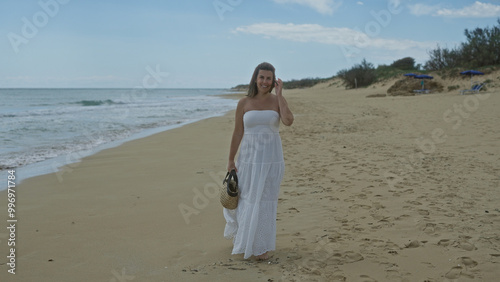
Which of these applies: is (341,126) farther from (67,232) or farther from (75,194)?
(67,232)

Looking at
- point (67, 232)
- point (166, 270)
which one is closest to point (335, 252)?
point (166, 270)

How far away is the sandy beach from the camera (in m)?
3.23

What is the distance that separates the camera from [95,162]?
802 cm

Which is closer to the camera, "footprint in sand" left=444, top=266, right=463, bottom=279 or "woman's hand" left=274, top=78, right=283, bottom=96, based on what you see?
"footprint in sand" left=444, top=266, right=463, bottom=279

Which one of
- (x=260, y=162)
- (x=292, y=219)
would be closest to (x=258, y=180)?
(x=260, y=162)

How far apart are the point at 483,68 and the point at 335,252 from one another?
29.1m

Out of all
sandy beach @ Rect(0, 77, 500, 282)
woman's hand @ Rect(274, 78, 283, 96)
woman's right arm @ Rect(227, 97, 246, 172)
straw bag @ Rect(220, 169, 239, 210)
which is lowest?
sandy beach @ Rect(0, 77, 500, 282)

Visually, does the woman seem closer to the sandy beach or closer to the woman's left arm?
the woman's left arm

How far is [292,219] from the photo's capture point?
4520 millimetres

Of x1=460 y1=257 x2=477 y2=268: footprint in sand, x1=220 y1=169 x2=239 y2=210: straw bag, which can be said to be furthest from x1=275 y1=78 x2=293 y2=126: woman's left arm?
x1=460 y1=257 x2=477 y2=268: footprint in sand

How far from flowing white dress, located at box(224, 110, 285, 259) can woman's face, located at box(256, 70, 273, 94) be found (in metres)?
0.20

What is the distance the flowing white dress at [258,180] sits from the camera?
3.35m

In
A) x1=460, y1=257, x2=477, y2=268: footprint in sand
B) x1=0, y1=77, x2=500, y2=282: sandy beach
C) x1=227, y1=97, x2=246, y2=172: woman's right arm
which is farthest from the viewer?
x1=227, y1=97, x2=246, y2=172: woman's right arm

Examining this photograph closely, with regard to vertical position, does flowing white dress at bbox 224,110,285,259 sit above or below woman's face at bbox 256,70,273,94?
below
